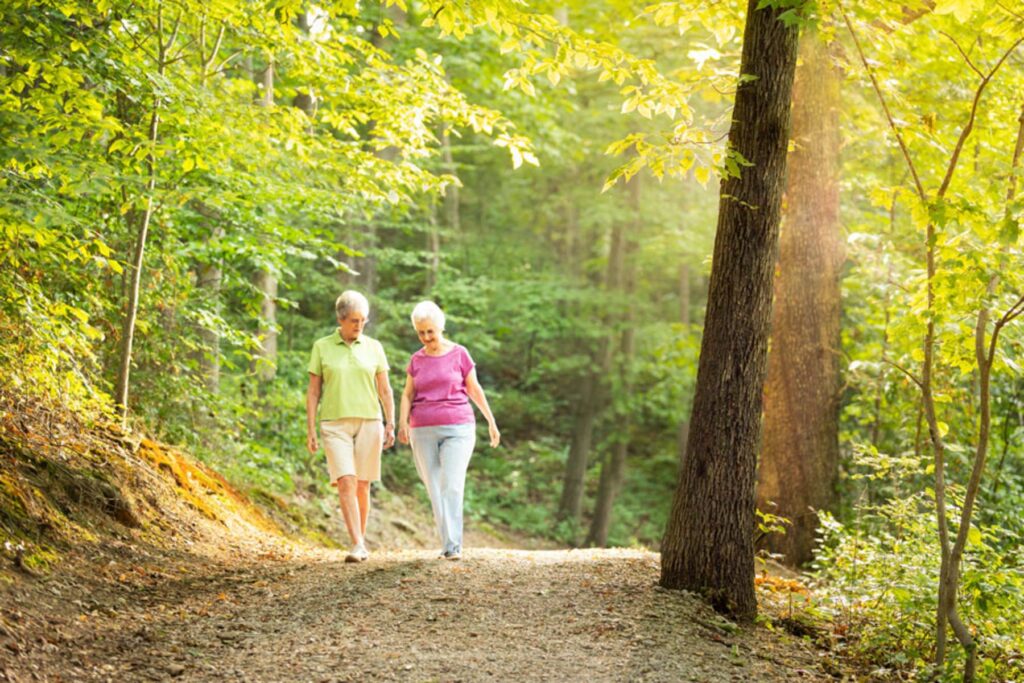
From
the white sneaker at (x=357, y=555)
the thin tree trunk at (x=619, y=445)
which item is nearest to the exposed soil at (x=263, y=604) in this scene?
the white sneaker at (x=357, y=555)

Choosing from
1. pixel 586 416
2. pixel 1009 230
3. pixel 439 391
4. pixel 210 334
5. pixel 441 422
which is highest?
pixel 1009 230

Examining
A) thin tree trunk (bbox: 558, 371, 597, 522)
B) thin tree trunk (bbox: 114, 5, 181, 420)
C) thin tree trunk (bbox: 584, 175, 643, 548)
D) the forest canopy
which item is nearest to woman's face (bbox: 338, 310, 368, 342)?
the forest canopy

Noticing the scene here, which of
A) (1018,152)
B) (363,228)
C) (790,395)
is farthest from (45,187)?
(363,228)

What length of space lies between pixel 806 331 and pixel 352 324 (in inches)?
191

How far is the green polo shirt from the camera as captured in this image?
26.6 feet

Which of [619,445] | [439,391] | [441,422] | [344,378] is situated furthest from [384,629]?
[619,445]

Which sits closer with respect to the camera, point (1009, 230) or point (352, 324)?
point (1009, 230)

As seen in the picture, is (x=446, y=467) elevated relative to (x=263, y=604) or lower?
elevated

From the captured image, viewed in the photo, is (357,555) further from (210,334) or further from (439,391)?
(210,334)

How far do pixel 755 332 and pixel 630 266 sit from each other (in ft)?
Result: 52.6

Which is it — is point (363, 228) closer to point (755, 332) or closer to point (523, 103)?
point (523, 103)

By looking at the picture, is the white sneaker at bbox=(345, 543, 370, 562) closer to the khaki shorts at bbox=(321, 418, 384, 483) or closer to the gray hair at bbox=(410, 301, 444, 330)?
the khaki shorts at bbox=(321, 418, 384, 483)

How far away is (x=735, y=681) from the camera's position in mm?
5449

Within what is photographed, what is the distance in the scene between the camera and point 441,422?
8016mm
